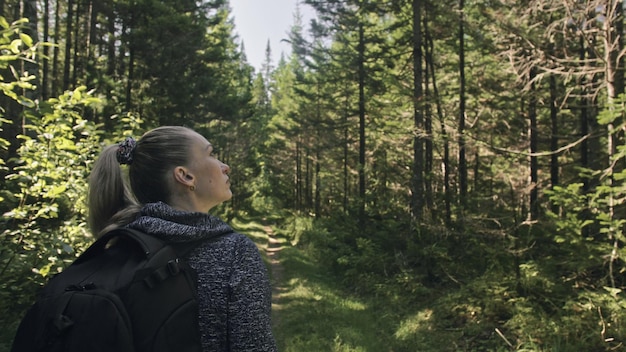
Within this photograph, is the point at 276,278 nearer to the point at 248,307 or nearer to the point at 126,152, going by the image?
the point at 126,152

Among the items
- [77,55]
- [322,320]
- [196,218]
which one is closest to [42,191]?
[196,218]

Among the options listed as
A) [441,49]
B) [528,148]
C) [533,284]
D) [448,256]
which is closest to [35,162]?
[533,284]

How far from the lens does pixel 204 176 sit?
1746 millimetres

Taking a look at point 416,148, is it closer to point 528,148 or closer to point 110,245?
point 528,148

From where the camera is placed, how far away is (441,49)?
17875 mm

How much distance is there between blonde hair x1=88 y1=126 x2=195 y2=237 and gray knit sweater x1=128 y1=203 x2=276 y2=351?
156mm

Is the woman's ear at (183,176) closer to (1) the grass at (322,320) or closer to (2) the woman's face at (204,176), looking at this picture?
(2) the woman's face at (204,176)

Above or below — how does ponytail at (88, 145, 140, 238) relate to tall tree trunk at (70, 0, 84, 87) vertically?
below

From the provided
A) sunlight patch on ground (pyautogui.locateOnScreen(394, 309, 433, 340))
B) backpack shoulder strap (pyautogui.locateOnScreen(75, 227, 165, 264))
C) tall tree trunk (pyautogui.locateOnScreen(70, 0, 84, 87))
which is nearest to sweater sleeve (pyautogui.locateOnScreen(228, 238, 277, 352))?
backpack shoulder strap (pyautogui.locateOnScreen(75, 227, 165, 264))

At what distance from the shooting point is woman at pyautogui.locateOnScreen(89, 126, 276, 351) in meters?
1.40

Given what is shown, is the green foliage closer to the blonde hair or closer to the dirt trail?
the blonde hair

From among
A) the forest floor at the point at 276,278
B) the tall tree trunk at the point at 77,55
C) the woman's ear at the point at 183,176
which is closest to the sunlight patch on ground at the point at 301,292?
the forest floor at the point at 276,278

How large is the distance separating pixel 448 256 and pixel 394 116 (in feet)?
29.4

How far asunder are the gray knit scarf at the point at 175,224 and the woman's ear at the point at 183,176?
0.13 metres
